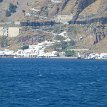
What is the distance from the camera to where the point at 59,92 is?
367 ft

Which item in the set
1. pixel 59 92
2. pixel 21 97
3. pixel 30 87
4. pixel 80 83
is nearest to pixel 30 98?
pixel 21 97

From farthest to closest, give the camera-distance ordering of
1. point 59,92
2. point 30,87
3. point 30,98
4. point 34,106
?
1. point 30,87
2. point 59,92
3. point 30,98
4. point 34,106

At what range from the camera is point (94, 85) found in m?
125

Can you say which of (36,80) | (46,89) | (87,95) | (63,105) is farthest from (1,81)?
(63,105)

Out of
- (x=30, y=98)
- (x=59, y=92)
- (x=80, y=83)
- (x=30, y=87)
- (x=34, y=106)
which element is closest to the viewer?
(x=34, y=106)

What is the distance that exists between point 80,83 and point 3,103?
32126 millimetres

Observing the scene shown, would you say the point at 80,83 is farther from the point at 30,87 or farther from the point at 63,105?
the point at 63,105

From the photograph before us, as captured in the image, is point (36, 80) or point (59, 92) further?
point (36, 80)

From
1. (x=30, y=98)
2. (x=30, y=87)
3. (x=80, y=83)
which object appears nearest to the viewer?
(x=30, y=98)

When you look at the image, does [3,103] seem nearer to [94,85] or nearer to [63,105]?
[63,105]

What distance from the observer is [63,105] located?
9831 centimetres

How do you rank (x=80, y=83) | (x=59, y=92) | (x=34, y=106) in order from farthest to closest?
1. (x=80, y=83)
2. (x=59, y=92)
3. (x=34, y=106)

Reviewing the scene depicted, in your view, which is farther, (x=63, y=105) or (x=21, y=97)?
(x=21, y=97)

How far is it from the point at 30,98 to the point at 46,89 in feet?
42.4
